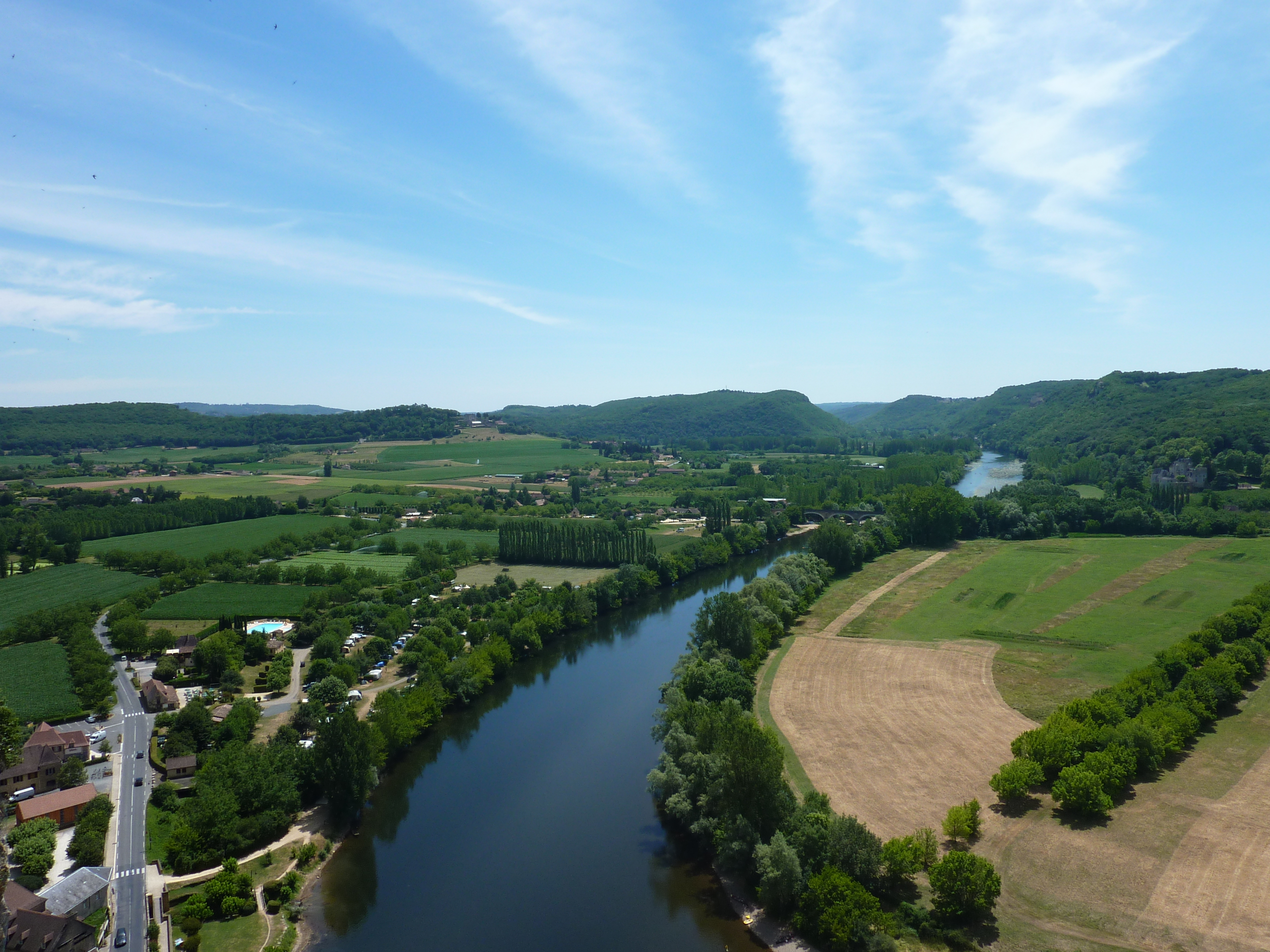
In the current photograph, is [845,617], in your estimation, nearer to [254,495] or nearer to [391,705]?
[391,705]

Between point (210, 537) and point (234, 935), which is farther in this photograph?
point (210, 537)

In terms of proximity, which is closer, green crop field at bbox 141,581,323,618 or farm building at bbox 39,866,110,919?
farm building at bbox 39,866,110,919

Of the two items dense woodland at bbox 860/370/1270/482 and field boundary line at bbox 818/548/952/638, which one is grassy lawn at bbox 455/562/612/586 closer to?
field boundary line at bbox 818/548/952/638

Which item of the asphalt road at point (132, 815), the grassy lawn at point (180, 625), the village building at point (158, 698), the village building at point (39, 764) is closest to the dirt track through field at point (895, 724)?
the asphalt road at point (132, 815)

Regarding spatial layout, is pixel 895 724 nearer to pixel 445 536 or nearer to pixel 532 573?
pixel 532 573

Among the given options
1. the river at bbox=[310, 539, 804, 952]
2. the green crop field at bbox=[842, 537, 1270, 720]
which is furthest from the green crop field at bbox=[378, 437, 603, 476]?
the river at bbox=[310, 539, 804, 952]

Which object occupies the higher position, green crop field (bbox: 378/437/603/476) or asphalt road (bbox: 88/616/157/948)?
green crop field (bbox: 378/437/603/476)

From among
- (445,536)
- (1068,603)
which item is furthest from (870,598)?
(445,536)
